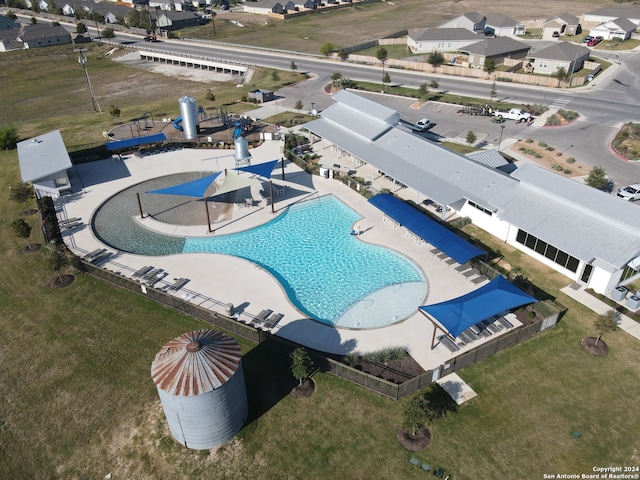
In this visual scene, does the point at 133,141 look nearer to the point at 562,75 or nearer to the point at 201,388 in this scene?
the point at 201,388

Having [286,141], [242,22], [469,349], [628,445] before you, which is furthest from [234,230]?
[242,22]

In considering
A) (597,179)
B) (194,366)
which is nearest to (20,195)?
(194,366)

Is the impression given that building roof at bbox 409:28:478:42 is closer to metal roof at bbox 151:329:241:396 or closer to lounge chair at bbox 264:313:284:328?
lounge chair at bbox 264:313:284:328

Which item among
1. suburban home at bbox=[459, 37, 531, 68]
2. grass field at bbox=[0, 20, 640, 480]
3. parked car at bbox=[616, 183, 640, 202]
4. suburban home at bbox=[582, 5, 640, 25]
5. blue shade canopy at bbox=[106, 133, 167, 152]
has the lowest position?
grass field at bbox=[0, 20, 640, 480]

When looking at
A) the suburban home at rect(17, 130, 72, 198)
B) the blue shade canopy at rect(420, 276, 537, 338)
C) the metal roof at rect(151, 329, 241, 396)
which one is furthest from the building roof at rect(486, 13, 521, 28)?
the metal roof at rect(151, 329, 241, 396)

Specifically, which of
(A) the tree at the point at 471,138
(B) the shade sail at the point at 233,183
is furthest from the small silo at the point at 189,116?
(A) the tree at the point at 471,138
